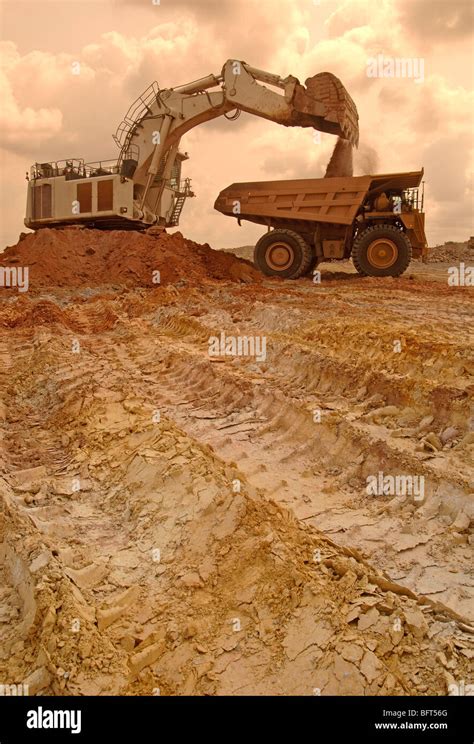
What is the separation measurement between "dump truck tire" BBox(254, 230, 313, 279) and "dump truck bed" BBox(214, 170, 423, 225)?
1.58 feet

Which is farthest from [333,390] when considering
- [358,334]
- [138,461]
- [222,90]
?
[222,90]

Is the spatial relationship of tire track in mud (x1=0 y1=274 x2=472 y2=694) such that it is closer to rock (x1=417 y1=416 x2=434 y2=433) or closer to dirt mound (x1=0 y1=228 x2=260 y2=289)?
rock (x1=417 y1=416 x2=434 y2=433)

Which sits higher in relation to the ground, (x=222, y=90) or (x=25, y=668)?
(x=222, y=90)

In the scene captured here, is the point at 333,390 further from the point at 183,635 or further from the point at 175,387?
the point at 183,635

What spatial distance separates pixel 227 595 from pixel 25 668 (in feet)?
3.43

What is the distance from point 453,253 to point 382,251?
9977 mm

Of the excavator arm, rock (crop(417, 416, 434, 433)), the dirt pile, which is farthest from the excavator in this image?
rock (crop(417, 416, 434, 433))

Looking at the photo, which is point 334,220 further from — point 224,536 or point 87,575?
point 87,575

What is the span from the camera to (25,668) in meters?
2.79

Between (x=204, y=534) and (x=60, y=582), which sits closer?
(x=60, y=582)

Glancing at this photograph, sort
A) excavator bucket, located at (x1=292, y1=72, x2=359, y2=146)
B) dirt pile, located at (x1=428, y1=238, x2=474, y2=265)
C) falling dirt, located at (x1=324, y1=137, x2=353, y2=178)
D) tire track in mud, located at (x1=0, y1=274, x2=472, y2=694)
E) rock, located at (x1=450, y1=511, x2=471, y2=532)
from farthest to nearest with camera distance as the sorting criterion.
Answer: dirt pile, located at (x1=428, y1=238, x2=474, y2=265) < falling dirt, located at (x1=324, y1=137, x2=353, y2=178) < excavator bucket, located at (x1=292, y1=72, x2=359, y2=146) < rock, located at (x1=450, y1=511, x2=471, y2=532) < tire track in mud, located at (x1=0, y1=274, x2=472, y2=694)

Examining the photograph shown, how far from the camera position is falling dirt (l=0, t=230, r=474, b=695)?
2.90m
